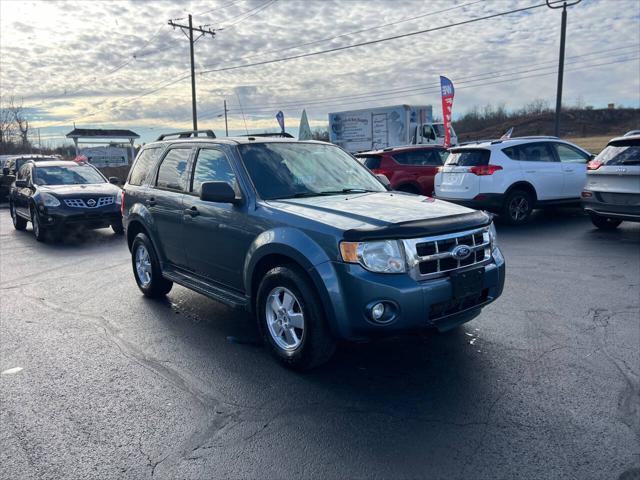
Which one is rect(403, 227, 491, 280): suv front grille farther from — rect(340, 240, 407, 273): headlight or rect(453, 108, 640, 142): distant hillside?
rect(453, 108, 640, 142): distant hillside

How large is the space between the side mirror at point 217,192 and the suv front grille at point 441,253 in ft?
5.35

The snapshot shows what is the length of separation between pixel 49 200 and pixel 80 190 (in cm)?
65

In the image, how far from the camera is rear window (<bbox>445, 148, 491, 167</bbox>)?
1123 centimetres

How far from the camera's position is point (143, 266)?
6723mm

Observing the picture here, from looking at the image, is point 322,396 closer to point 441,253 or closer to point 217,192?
point 441,253

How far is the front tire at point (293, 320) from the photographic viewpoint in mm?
3996

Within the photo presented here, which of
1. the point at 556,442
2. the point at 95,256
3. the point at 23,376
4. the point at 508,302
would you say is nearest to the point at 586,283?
the point at 508,302

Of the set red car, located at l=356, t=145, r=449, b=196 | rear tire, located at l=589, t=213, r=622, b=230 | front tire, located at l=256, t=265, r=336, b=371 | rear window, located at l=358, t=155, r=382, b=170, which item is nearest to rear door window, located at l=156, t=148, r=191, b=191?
front tire, located at l=256, t=265, r=336, b=371

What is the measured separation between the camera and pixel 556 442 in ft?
10.5

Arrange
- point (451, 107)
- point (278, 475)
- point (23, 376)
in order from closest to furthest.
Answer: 1. point (278, 475)
2. point (23, 376)
3. point (451, 107)

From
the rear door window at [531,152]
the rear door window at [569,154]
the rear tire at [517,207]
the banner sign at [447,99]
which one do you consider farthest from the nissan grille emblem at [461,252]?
the banner sign at [447,99]

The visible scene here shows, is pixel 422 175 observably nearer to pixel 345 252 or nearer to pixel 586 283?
pixel 586 283

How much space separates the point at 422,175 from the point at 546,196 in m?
3.63

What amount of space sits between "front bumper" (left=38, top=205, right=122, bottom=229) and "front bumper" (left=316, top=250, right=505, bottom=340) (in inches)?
349
